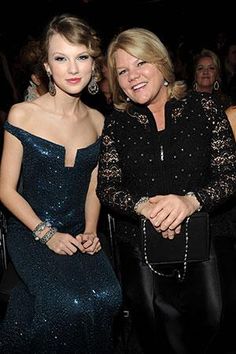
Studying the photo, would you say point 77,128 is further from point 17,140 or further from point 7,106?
point 7,106

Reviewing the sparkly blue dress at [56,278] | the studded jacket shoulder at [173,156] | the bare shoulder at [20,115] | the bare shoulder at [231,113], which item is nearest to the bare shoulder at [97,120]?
the sparkly blue dress at [56,278]

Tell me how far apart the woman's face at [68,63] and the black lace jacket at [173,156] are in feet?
1.00

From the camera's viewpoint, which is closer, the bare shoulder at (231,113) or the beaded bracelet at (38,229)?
the beaded bracelet at (38,229)

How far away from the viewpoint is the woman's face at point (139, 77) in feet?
8.51

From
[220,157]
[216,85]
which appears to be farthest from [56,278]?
[216,85]

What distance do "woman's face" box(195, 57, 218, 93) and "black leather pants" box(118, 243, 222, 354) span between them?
213 centimetres

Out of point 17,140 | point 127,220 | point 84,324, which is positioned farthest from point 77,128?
point 84,324

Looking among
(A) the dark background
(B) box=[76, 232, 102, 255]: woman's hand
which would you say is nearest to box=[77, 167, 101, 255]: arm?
(B) box=[76, 232, 102, 255]: woman's hand

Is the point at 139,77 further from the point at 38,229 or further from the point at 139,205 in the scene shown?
the point at 38,229

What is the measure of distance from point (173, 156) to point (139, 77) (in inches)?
16.1

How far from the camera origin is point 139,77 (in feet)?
8.50

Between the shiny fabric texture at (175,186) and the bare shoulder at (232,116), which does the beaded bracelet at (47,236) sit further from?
the bare shoulder at (232,116)

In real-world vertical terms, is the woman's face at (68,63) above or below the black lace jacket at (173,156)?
above

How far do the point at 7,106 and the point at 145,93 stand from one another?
4023 millimetres
